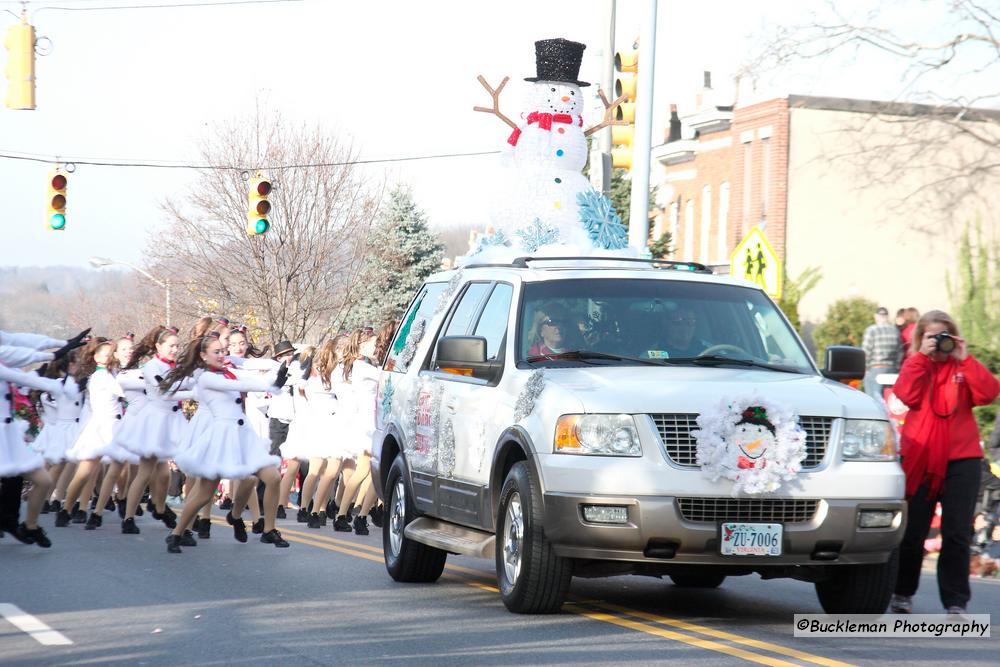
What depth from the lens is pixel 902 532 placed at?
8570 mm

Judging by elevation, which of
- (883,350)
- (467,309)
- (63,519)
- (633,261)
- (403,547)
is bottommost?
(63,519)

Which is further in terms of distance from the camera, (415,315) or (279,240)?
(279,240)

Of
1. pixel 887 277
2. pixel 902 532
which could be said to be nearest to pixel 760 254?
pixel 902 532

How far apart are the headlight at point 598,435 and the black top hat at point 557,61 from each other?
9.74m

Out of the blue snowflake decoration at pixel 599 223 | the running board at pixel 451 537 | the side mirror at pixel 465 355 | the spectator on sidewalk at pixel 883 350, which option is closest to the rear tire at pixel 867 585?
the running board at pixel 451 537

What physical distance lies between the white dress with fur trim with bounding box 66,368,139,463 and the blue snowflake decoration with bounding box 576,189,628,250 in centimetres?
522

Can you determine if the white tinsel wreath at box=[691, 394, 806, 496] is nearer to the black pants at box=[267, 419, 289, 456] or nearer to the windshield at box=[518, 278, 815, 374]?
the windshield at box=[518, 278, 815, 374]

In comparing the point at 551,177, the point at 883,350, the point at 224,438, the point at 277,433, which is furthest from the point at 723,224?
the point at 224,438

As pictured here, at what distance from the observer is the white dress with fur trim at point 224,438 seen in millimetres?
13320

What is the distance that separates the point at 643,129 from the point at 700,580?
9.25 meters

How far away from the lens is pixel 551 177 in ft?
55.7

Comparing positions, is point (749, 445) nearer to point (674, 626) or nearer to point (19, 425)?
point (674, 626)

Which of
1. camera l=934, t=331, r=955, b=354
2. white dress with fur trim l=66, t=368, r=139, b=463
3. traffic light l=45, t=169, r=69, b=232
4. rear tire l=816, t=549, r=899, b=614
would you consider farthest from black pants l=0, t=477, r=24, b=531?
traffic light l=45, t=169, r=69, b=232

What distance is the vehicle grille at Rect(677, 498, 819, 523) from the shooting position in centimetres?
821
